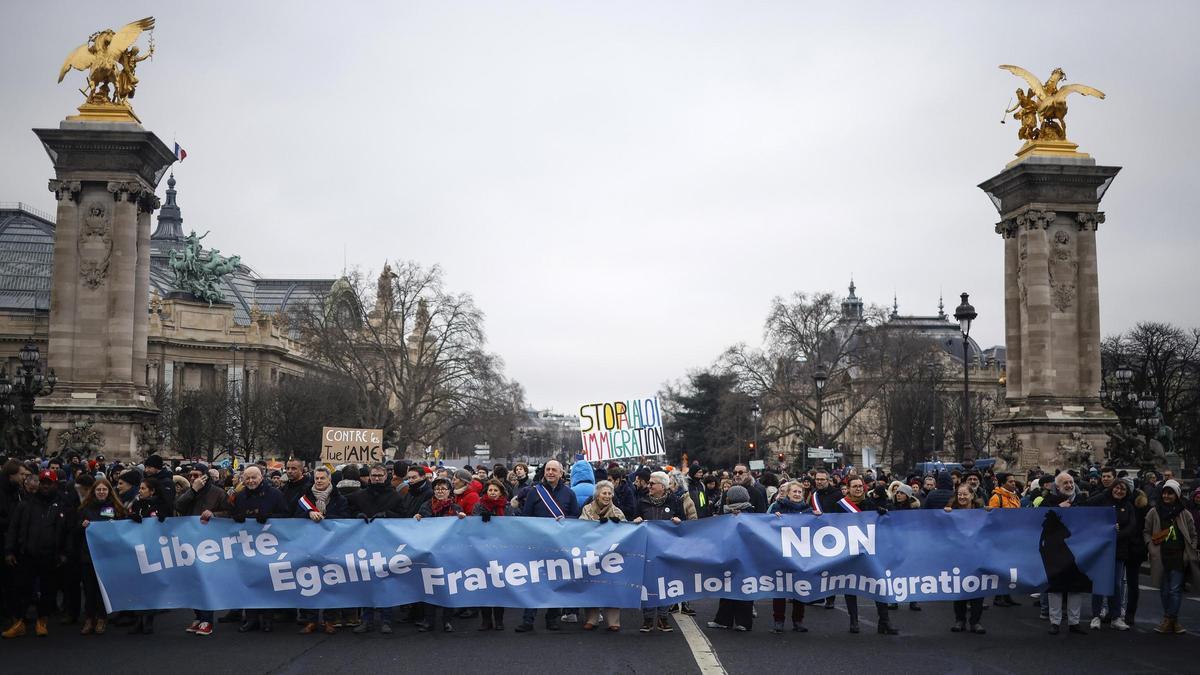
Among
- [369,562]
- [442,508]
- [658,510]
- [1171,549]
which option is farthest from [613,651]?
[1171,549]

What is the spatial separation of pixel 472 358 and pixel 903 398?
28652 mm

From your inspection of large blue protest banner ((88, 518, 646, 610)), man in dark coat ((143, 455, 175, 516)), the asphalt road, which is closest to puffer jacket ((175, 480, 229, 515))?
man in dark coat ((143, 455, 175, 516))

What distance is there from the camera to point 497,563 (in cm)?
1284

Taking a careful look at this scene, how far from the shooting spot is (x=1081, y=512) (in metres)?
13.6

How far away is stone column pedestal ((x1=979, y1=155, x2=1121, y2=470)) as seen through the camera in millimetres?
38344

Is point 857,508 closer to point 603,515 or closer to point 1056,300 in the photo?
point 603,515

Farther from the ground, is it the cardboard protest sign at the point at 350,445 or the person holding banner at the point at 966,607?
the cardboard protest sign at the point at 350,445

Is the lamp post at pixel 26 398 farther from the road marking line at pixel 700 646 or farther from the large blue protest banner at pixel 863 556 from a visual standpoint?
the large blue protest banner at pixel 863 556

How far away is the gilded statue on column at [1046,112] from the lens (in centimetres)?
3909

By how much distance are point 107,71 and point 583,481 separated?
27536mm

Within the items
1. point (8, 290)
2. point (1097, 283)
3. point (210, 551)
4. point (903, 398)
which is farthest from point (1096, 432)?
point (8, 290)

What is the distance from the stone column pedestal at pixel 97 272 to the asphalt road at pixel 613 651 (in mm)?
24264

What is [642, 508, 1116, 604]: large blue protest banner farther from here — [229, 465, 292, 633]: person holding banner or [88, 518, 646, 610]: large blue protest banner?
[229, 465, 292, 633]: person holding banner

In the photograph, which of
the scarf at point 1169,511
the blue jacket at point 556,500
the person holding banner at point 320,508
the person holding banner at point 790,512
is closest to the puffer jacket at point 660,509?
the blue jacket at point 556,500
